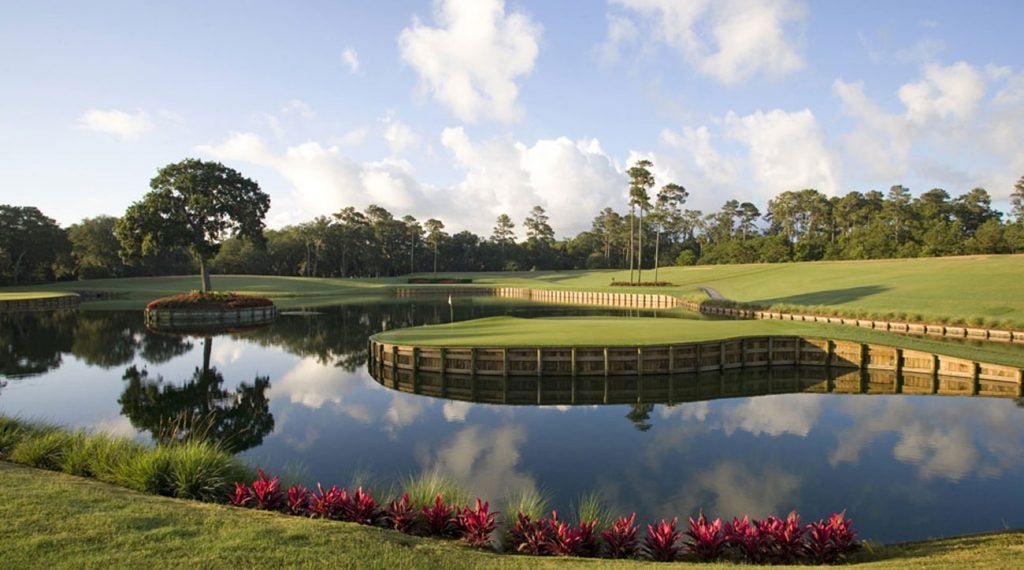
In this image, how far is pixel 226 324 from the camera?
47031 mm

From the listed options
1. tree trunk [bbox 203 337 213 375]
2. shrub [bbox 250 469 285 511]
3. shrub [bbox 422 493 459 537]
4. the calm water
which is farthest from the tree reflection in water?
shrub [bbox 422 493 459 537]

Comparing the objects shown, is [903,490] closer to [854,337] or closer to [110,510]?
[110,510]

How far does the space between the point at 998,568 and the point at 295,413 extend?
1773 centimetres

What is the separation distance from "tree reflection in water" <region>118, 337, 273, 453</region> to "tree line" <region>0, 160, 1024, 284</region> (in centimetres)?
3467

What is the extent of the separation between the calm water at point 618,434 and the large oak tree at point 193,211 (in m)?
27.8

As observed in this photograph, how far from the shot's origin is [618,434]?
Result: 1661 cm

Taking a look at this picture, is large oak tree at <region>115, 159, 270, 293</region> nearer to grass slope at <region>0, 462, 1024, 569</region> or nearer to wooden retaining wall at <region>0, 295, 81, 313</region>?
wooden retaining wall at <region>0, 295, 81, 313</region>

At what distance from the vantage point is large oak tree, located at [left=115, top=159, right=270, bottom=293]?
52938 millimetres

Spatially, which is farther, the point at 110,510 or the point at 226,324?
the point at 226,324

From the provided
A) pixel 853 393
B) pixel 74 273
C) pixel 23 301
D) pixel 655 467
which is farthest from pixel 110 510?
pixel 74 273

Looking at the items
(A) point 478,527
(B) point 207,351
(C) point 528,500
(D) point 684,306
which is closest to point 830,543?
(A) point 478,527

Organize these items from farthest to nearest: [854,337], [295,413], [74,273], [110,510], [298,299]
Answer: [74,273]
[298,299]
[854,337]
[295,413]
[110,510]

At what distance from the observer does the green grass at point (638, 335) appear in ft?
85.3

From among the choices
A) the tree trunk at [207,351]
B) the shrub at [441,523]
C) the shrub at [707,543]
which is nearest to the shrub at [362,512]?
the shrub at [441,523]
